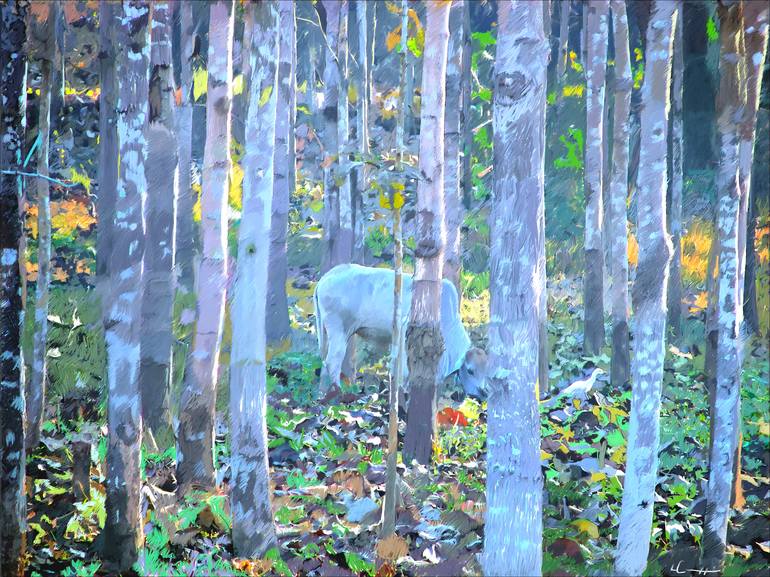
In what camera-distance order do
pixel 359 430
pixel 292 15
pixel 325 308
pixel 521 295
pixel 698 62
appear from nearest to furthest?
pixel 521 295 → pixel 359 430 → pixel 325 308 → pixel 292 15 → pixel 698 62

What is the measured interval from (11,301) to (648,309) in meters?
4.16

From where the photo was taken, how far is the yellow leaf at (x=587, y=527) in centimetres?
693

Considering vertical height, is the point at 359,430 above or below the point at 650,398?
below

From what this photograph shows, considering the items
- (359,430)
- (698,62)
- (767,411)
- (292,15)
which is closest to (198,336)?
(359,430)

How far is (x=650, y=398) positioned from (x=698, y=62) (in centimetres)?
1188

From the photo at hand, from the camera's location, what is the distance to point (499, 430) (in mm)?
5305

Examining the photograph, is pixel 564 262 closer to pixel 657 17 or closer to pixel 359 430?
pixel 359 430

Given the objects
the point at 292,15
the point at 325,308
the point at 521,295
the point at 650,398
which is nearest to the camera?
the point at 521,295

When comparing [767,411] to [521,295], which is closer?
[521,295]

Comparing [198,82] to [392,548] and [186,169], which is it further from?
[392,548]

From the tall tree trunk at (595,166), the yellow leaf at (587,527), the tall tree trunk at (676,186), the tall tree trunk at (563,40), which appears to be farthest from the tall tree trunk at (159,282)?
the tall tree trunk at (563,40)

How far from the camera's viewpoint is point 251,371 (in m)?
6.15

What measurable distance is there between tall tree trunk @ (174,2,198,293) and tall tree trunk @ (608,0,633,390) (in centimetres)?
616
